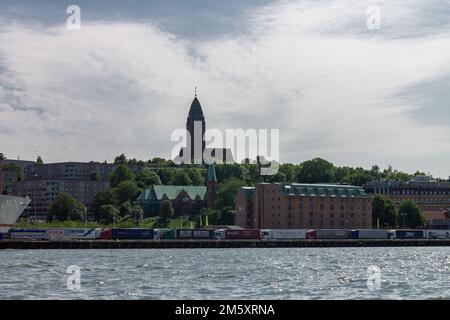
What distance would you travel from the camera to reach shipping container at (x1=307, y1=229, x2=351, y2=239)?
137m

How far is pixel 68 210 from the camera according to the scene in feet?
636

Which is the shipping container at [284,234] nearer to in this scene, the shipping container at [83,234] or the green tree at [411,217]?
the shipping container at [83,234]

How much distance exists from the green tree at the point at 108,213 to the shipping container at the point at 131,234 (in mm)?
49040

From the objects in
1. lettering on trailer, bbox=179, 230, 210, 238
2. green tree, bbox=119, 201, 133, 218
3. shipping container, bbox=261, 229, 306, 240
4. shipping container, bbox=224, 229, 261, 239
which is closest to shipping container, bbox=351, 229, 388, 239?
shipping container, bbox=261, 229, 306, 240

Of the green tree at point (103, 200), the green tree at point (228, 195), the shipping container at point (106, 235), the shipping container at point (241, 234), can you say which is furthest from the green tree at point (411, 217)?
the green tree at point (103, 200)

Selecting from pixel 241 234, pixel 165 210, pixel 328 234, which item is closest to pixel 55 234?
pixel 241 234

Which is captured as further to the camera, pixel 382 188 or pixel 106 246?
pixel 382 188

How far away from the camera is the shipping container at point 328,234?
137m

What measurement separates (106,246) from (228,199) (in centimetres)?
6364

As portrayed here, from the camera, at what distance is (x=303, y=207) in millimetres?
152750
